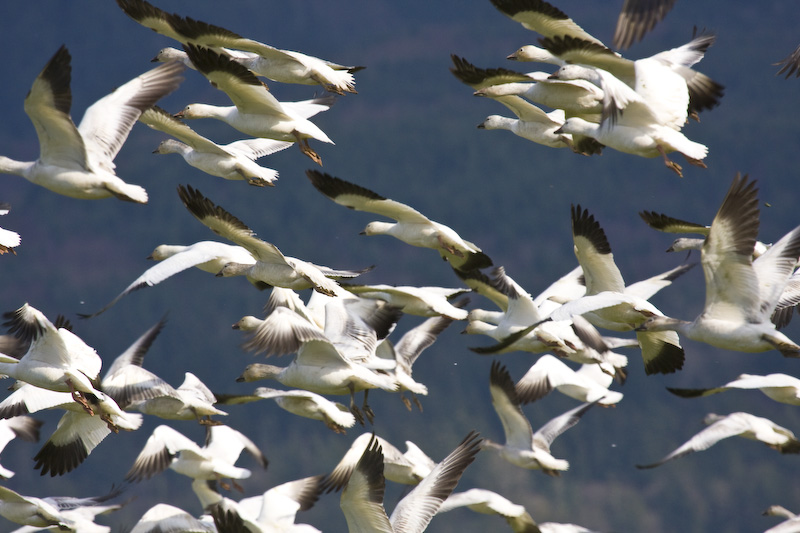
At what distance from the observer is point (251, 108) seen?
29.9 feet

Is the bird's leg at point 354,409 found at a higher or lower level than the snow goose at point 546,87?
lower

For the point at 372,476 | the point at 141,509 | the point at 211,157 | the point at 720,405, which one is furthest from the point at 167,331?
the point at 372,476

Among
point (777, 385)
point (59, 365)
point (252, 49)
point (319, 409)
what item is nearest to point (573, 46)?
point (252, 49)

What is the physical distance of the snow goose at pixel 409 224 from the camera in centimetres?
884

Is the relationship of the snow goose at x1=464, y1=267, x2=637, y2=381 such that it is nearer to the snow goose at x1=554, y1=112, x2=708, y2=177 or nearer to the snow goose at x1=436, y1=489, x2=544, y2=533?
the snow goose at x1=436, y1=489, x2=544, y2=533

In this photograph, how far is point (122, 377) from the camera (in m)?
9.03

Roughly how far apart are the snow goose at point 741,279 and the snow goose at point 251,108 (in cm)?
326

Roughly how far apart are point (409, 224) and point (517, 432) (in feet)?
8.27

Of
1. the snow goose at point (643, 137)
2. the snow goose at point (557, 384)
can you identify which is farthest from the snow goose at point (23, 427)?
the snow goose at point (643, 137)

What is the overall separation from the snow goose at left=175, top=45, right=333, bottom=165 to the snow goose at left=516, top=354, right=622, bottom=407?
3734 mm

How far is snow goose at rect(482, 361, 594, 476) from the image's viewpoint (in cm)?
1038

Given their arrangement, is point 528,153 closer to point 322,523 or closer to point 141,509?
point 322,523

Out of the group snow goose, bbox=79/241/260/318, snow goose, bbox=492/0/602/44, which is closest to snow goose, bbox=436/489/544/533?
snow goose, bbox=79/241/260/318

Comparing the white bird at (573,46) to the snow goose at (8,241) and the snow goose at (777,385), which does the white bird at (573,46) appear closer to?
the snow goose at (777,385)
